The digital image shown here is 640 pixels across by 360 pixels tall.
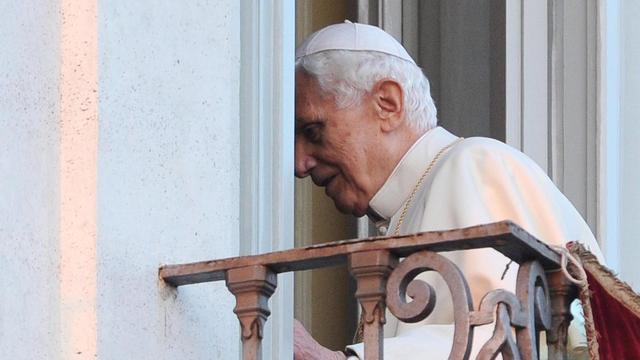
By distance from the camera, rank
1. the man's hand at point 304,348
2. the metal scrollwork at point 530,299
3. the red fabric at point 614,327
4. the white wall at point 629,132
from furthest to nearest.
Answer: the white wall at point 629,132, the man's hand at point 304,348, the red fabric at point 614,327, the metal scrollwork at point 530,299

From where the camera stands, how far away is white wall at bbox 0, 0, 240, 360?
12.6 ft

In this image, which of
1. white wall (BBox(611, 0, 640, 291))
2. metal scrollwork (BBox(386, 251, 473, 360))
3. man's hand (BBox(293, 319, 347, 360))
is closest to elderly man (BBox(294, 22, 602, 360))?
man's hand (BBox(293, 319, 347, 360))

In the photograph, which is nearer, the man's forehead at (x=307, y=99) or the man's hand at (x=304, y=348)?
the man's hand at (x=304, y=348)

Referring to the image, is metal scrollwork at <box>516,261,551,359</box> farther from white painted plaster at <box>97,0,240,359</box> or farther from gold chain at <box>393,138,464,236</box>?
gold chain at <box>393,138,464,236</box>

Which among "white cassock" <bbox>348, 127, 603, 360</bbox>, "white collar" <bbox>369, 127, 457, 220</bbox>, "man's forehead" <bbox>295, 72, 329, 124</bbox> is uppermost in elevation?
"man's forehead" <bbox>295, 72, 329, 124</bbox>

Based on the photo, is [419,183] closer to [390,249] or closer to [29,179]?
[390,249]

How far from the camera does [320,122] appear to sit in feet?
18.5

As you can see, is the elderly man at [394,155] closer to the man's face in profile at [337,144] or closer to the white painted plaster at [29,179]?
the man's face in profile at [337,144]

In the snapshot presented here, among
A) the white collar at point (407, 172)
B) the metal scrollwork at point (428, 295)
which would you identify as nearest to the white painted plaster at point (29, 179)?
the metal scrollwork at point (428, 295)

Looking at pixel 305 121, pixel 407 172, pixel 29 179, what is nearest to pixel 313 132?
pixel 305 121

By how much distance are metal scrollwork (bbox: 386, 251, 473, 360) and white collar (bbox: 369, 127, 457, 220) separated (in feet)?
5.43

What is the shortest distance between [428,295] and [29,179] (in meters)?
0.75

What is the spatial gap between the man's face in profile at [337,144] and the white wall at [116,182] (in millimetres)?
1376

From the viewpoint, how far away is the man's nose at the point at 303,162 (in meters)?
5.67
